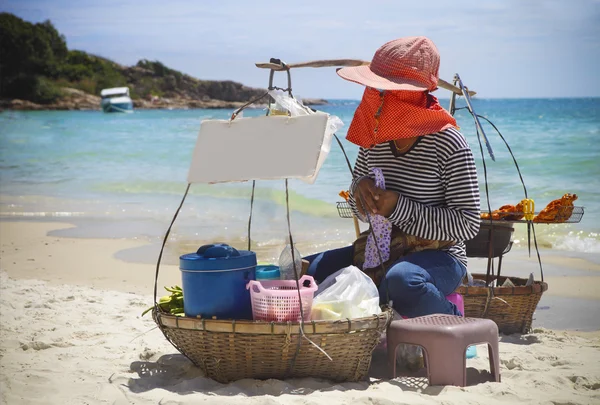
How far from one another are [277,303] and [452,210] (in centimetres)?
89

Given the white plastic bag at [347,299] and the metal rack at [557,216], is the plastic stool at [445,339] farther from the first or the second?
the metal rack at [557,216]

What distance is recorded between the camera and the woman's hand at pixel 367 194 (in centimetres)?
322

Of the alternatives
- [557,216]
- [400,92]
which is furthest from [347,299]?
[557,216]

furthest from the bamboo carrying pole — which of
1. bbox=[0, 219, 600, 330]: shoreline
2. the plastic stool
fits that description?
bbox=[0, 219, 600, 330]: shoreline

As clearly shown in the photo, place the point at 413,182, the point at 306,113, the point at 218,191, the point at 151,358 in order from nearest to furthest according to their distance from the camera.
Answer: the point at 306,113
the point at 413,182
the point at 151,358
the point at 218,191

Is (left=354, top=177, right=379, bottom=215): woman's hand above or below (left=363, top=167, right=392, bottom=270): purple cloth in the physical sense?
above

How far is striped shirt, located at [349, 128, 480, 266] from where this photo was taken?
126 inches

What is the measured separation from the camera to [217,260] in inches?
114

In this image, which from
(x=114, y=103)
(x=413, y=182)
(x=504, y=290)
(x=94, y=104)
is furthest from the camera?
(x=94, y=104)

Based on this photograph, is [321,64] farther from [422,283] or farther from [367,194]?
[422,283]

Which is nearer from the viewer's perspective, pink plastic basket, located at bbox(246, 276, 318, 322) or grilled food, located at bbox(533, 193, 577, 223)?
pink plastic basket, located at bbox(246, 276, 318, 322)

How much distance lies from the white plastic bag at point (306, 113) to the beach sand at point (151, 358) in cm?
89

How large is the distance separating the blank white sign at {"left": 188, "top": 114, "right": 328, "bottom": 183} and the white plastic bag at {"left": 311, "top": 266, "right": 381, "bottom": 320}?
52 centimetres

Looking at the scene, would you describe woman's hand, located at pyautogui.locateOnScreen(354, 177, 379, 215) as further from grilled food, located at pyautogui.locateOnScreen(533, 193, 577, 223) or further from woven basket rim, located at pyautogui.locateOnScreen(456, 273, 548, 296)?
grilled food, located at pyautogui.locateOnScreen(533, 193, 577, 223)
